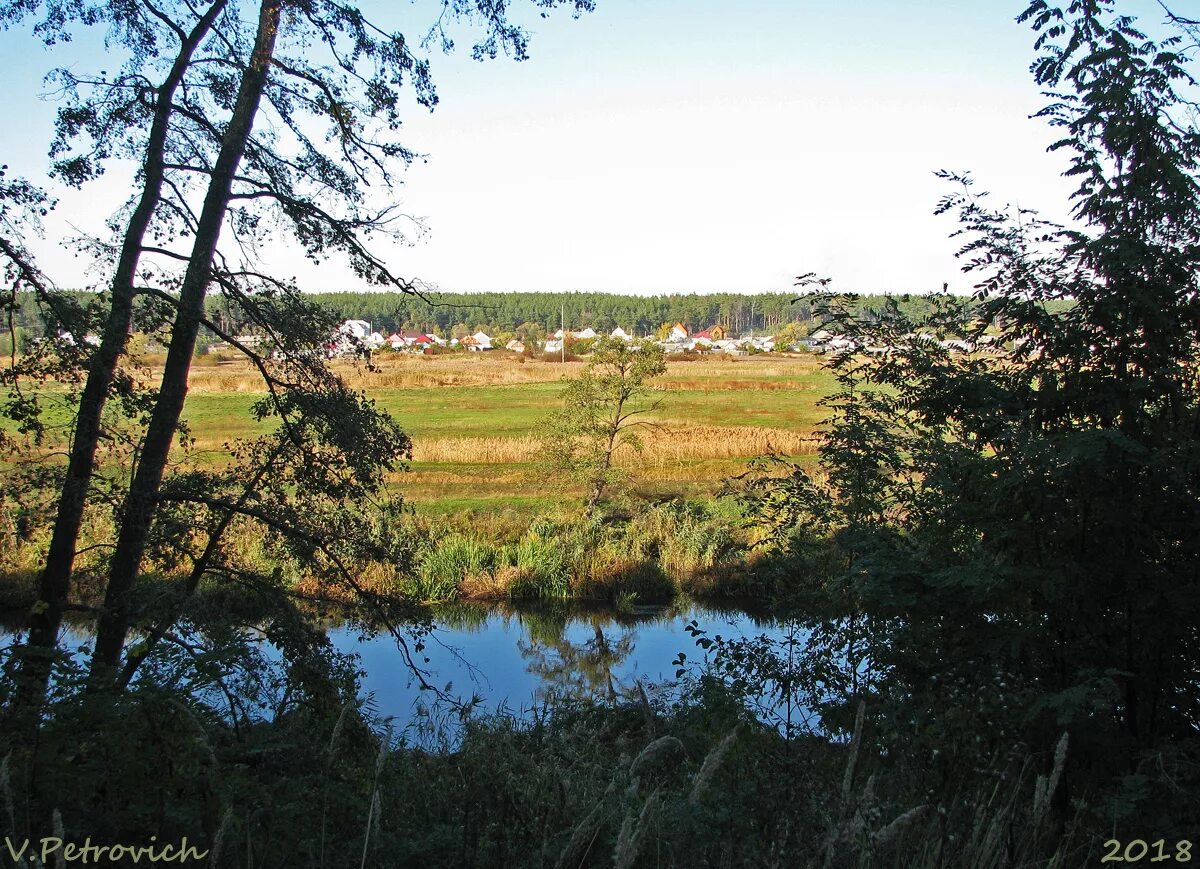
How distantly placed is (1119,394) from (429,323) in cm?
16351

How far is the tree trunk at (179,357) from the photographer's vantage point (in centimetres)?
833

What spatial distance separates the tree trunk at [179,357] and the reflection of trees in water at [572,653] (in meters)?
7.04

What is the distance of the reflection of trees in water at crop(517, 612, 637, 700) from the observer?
1512 centimetres

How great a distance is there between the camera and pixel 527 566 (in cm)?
2050

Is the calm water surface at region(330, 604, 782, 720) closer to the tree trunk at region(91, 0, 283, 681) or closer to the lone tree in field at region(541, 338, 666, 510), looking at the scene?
the tree trunk at region(91, 0, 283, 681)

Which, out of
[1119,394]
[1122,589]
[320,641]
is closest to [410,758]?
[320,641]

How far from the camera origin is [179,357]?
29.8 feet

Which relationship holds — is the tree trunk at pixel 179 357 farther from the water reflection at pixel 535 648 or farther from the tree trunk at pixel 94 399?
the water reflection at pixel 535 648

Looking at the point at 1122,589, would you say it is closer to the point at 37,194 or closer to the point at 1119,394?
the point at 1119,394

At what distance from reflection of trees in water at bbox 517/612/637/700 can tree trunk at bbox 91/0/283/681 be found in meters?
7.04

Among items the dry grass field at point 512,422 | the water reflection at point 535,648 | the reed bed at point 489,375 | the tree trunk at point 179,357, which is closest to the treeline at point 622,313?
the reed bed at point 489,375

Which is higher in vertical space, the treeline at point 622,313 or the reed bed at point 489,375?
the treeline at point 622,313

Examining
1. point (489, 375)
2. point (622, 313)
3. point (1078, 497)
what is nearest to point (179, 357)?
point (1078, 497)

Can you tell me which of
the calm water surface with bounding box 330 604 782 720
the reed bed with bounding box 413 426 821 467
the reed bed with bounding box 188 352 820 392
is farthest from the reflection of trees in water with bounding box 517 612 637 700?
the reed bed with bounding box 188 352 820 392
